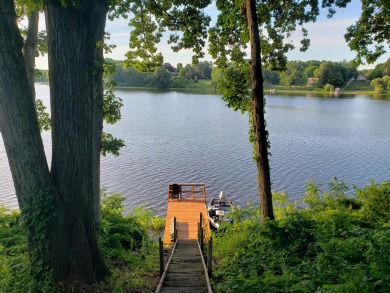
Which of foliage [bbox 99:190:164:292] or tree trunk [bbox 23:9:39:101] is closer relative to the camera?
foliage [bbox 99:190:164:292]

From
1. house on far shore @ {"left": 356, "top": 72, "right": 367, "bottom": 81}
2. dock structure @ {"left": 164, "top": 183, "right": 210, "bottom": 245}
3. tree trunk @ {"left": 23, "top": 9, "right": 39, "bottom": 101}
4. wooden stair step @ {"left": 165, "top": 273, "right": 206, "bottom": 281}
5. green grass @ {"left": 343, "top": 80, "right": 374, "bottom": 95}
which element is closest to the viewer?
wooden stair step @ {"left": 165, "top": 273, "right": 206, "bottom": 281}

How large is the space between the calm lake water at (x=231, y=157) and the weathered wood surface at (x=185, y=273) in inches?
542

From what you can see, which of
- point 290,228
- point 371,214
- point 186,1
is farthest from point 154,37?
point 371,214

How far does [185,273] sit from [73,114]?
4.59 metres

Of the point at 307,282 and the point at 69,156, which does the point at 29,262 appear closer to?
the point at 69,156

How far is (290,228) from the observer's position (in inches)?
288

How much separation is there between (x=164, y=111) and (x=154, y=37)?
203 feet

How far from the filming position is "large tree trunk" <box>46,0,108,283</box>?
578 cm

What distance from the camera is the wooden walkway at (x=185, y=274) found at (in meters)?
6.26

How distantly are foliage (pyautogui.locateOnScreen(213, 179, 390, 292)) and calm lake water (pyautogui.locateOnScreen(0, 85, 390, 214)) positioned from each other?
16.0m

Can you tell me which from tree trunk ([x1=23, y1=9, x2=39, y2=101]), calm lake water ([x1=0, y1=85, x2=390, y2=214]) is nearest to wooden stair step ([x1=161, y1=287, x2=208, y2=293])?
tree trunk ([x1=23, y1=9, x2=39, y2=101])

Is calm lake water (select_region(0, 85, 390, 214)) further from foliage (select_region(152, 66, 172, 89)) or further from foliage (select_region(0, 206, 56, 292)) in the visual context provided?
foliage (select_region(152, 66, 172, 89))

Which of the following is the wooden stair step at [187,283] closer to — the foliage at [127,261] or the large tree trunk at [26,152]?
the foliage at [127,261]

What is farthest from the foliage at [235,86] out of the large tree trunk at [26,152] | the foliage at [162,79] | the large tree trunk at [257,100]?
the foliage at [162,79]
